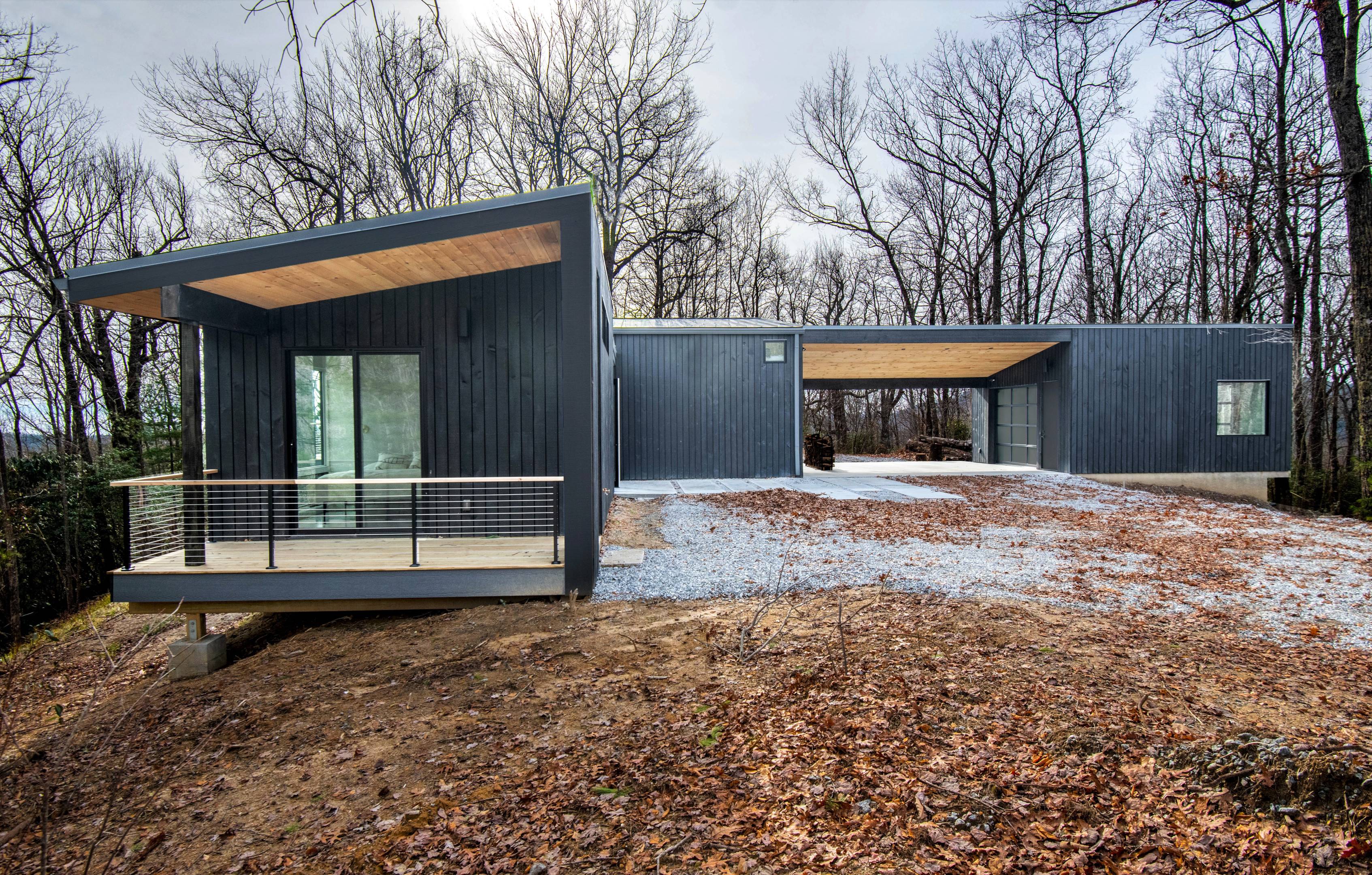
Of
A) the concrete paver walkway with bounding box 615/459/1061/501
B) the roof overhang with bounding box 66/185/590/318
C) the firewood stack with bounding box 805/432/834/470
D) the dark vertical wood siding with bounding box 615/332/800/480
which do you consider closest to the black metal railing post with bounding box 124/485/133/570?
the roof overhang with bounding box 66/185/590/318

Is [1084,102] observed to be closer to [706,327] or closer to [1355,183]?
[1355,183]

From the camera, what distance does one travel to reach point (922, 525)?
297 inches

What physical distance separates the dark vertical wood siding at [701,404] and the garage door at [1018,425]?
5830mm

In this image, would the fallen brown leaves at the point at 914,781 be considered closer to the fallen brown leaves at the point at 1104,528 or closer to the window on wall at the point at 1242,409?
the fallen brown leaves at the point at 1104,528

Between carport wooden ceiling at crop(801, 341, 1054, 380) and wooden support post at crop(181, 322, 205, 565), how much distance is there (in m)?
9.65

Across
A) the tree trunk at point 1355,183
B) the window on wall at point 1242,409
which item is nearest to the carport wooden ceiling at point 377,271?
the tree trunk at point 1355,183

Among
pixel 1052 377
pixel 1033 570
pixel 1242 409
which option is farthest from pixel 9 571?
pixel 1242 409

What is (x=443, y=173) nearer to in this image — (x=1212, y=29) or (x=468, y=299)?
(x=468, y=299)

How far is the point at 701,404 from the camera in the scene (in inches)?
466

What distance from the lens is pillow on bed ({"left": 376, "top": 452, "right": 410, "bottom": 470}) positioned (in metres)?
6.08

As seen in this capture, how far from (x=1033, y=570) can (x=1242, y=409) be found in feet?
34.2

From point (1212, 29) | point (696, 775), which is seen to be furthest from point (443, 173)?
point (696, 775)

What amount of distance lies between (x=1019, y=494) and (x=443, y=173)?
14.9m

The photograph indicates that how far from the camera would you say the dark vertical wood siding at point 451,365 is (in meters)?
5.97
